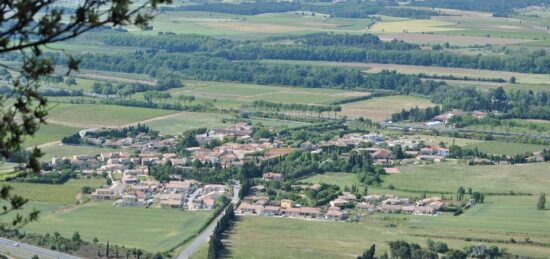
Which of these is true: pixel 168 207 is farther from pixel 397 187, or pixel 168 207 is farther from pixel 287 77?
pixel 287 77

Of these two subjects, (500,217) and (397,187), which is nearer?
(500,217)

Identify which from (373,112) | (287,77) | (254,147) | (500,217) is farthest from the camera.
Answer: (287,77)

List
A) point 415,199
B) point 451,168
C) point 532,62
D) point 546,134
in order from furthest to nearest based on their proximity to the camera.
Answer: point 532,62, point 546,134, point 451,168, point 415,199

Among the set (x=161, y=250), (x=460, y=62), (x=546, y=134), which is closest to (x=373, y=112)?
(x=546, y=134)

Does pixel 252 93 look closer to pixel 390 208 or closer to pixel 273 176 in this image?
pixel 273 176

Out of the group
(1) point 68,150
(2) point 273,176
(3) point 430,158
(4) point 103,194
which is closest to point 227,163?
(2) point 273,176
